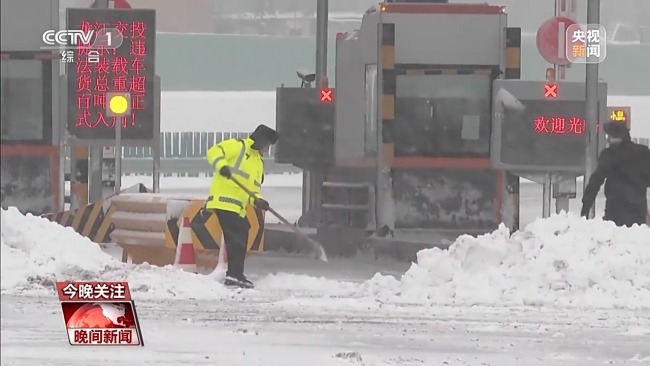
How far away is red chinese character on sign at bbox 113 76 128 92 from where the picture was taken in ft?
49.0

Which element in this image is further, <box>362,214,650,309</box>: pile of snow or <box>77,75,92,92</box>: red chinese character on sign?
<box>77,75,92,92</box>: red chinese character on sign

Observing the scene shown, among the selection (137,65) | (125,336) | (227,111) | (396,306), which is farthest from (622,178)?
(227,111)

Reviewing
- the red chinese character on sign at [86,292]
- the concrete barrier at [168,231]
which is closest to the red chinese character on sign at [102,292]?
the red chinese character on sign at [86,292]

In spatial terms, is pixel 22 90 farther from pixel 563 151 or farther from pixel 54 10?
pixel 563 151

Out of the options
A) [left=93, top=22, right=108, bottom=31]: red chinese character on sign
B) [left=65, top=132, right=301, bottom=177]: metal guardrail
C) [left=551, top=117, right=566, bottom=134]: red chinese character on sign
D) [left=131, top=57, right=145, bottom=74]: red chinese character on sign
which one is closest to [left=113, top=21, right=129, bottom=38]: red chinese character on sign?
[left=93, top=22, right=108, bottom=31]: red chinese character on sign

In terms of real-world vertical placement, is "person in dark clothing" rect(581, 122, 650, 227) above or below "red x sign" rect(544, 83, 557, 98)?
below

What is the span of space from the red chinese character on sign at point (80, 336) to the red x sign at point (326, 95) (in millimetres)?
11249

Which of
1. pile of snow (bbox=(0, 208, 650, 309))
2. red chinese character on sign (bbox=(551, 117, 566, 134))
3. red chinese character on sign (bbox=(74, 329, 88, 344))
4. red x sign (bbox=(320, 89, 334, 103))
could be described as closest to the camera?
red chinese character on sign (bbox=(74, 329, 88, 344))

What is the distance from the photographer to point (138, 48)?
588 inches

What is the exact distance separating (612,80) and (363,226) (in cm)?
2370

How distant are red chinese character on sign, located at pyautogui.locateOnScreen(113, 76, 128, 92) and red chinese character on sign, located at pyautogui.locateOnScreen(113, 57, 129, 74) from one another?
0.07 m

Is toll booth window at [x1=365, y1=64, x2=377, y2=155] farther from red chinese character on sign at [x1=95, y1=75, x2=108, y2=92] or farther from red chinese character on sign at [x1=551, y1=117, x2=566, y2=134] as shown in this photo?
red chinese character on sign at [x1=95, y1=75, x2=108, y2=92]

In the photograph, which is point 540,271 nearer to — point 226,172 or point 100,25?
point 226,172

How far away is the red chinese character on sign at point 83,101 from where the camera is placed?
1528 centimetres
